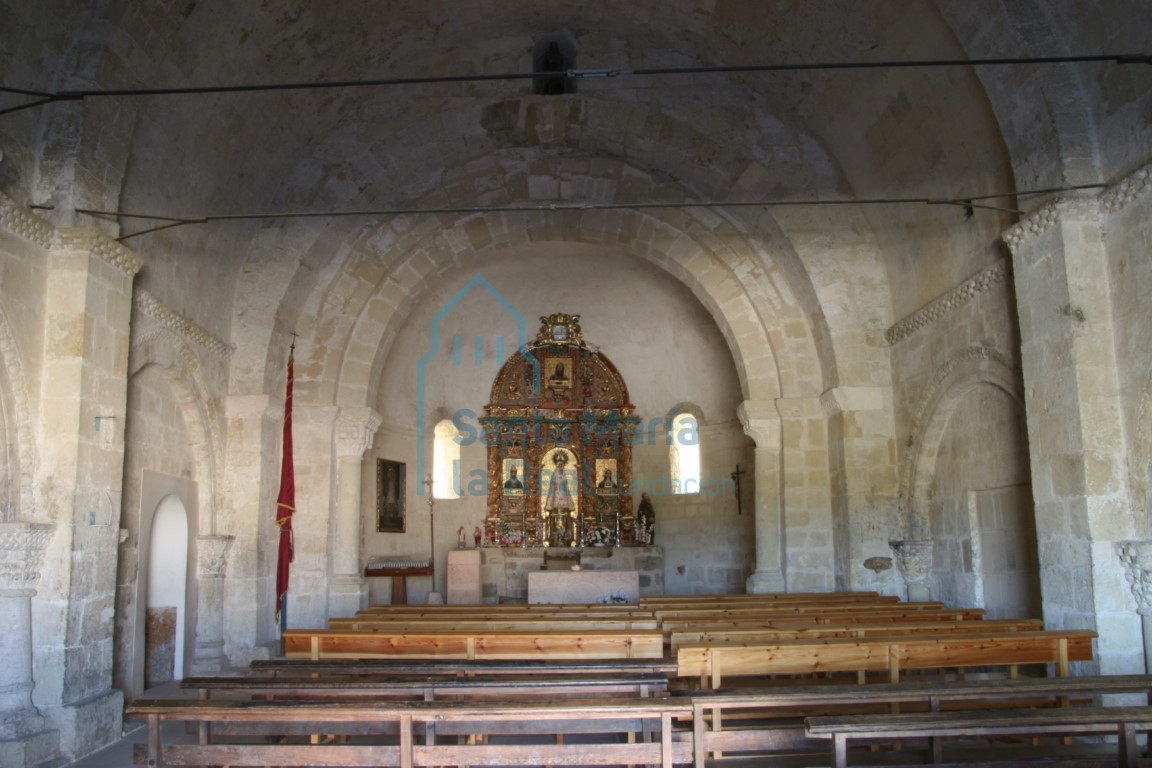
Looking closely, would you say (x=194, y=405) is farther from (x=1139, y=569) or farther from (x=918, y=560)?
(x=1139, y=569)

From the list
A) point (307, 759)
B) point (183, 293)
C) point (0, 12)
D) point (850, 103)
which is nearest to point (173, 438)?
point (183, 293)

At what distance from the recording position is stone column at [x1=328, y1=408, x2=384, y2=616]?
37.8ft

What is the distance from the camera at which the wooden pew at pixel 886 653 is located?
20.2ft

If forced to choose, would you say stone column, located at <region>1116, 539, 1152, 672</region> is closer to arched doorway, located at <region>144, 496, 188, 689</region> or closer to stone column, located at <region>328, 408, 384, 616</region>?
stone column, located at <region>328, 408, 384, 616</region>

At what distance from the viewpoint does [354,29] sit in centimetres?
977

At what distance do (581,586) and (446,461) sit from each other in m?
5.23

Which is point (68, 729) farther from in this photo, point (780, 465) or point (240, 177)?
point (780, 465)

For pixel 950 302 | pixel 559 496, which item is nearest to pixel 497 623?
pixel 950 302

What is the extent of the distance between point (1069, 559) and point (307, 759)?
5655 mm

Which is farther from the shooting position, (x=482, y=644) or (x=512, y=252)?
(x=512, y=252)

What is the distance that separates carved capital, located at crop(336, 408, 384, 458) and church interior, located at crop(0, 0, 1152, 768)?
0.05m

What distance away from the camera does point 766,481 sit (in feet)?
39.5

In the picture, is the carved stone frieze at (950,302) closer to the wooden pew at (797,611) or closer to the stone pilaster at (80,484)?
the wooden pew at (797,611)

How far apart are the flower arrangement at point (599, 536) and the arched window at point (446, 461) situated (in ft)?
7.96
